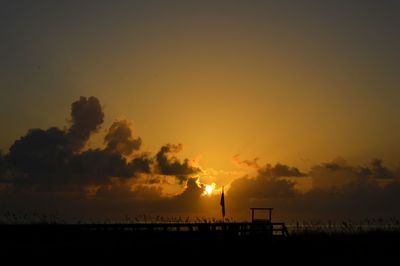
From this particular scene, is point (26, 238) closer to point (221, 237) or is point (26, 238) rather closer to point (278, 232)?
point (221, 237)

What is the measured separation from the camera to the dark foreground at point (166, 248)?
2914 cm

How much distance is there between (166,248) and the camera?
32625 millimetres

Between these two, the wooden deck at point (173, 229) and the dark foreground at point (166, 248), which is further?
the wooden deck at point (173, 229)

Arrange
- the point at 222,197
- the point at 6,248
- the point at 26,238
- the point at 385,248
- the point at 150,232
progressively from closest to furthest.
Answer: the point at 6,248
the point at 26,238
the point at 150,232
the point at 385,248
the point at 222,197

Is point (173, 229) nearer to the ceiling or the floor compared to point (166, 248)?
nearer to the ceiling

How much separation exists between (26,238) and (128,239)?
5299mm

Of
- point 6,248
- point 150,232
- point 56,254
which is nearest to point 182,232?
point 150,232

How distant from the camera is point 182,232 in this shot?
35250 millimetres

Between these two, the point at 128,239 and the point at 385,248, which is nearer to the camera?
the point at 128,239

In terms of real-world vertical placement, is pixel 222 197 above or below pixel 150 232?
above

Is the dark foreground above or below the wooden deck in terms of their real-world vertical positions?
below

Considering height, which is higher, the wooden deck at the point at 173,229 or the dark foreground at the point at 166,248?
the wooden deck at the point at 173,229

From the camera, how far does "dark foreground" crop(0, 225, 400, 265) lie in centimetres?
2914

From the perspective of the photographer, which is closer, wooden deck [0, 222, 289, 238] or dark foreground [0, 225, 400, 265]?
dark foreground [0, 225, 400, 265]
